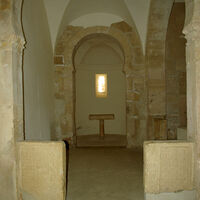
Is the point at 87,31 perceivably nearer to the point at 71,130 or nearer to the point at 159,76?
the point at 159,76

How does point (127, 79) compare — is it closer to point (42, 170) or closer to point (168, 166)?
point (168, 166)

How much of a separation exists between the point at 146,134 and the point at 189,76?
3777 mm

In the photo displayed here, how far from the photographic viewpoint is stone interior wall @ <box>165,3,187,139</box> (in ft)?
25.9

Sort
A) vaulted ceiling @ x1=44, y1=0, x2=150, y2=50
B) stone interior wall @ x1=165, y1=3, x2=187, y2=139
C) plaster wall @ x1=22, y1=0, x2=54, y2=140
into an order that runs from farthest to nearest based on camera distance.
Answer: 1. stone interior wall @ x1=165, y1=3, x2=187, y2=139
2. vaulted ceiling @ x1=44, y1=0, x2=150, y2=50
3. plaster wall @ x1=22, y1=0, x2=54, y2=140

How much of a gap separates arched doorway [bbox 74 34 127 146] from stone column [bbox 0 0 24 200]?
24.2ft

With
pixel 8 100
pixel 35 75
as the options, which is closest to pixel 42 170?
pixel 8 100

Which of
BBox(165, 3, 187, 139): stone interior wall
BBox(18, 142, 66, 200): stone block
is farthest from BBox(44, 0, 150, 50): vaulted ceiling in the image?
BBox(18, 142, 66, 200): stone block

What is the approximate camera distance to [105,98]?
10867 mm

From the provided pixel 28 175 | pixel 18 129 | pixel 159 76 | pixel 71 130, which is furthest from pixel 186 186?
pixel 71 130

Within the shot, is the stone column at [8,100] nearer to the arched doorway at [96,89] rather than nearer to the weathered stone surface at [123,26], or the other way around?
the weathered stone surface at [123,26]

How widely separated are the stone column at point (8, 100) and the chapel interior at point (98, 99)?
0.01 meters

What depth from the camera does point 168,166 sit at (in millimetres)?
3068

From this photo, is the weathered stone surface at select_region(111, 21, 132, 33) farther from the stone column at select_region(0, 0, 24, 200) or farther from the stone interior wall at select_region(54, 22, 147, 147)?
the stone column at select_region(0, 0, 24, 200)

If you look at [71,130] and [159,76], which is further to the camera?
[71,130]
